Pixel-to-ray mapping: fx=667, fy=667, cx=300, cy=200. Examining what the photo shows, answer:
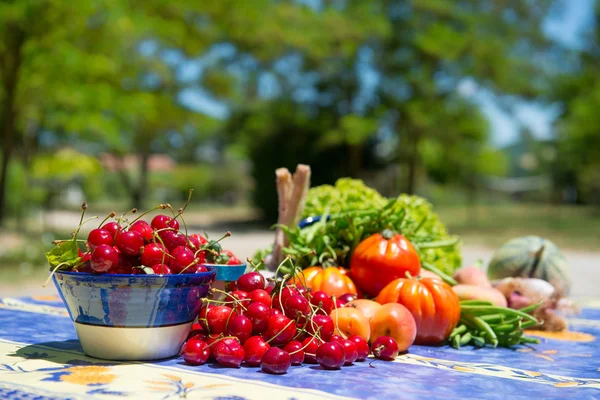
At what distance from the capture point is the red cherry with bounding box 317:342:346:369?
6.63 feet

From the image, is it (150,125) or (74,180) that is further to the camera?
(74,180)

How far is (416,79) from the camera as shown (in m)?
21.9

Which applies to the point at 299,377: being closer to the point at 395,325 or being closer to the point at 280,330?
the point at 280,330

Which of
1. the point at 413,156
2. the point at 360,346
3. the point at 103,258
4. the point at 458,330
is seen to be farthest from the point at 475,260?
the point at 413,156

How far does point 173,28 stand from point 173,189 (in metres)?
34.4

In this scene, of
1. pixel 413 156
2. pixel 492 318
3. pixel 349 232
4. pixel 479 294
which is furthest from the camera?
pixel 413 156

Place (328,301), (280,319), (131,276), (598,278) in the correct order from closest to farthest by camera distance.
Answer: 1. (131,276)
2. (280,319)
3. (328,301)
4. (598,278)

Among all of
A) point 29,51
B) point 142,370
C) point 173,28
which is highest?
point 173,28

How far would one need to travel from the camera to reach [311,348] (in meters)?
2.12

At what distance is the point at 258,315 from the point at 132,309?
0.38 m

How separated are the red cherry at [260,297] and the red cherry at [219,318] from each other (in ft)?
0.26

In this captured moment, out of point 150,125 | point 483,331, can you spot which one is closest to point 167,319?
point 483,331

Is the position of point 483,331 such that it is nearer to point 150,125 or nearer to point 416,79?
point 416,79

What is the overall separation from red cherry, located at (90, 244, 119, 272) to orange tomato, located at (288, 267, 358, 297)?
1018 mm
